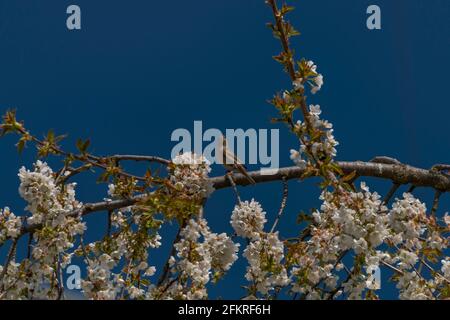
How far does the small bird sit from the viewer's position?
3.69m

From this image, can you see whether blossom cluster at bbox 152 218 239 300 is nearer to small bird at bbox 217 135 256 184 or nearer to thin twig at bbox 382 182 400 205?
small bird at bbox 217 135 256 184

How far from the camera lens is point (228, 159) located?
12.3 ft

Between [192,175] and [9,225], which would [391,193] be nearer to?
[192,175]

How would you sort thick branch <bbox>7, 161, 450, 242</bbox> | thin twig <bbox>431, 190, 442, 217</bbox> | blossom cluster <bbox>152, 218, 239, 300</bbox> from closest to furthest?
blossom cluster <bbox>152, 218, 239, 300</bbox> → thick branch <bbox>7, 161, 450, 242</bbox> → thin twig <bbox>431, 190, 442, 217</bbox>

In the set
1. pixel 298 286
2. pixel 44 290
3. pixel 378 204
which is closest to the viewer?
pixel 378 204

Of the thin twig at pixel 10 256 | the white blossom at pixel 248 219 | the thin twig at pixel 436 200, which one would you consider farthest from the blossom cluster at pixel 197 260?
the thin twig at pixel 436 200

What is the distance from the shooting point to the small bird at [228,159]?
369cm

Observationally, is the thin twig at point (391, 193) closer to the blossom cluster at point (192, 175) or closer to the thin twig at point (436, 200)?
the thin twig at point (436, 200)

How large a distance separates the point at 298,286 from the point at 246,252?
0.27 m

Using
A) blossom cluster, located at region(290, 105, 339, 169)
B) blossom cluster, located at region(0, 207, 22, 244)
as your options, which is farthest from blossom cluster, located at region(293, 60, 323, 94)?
blossom cluster, located at region(0, 207, 22, 244)

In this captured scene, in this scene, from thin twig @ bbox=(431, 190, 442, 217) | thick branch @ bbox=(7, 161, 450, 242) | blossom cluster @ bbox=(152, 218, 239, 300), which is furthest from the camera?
thin twig @ bbox=(431, 190, 442, 217)
